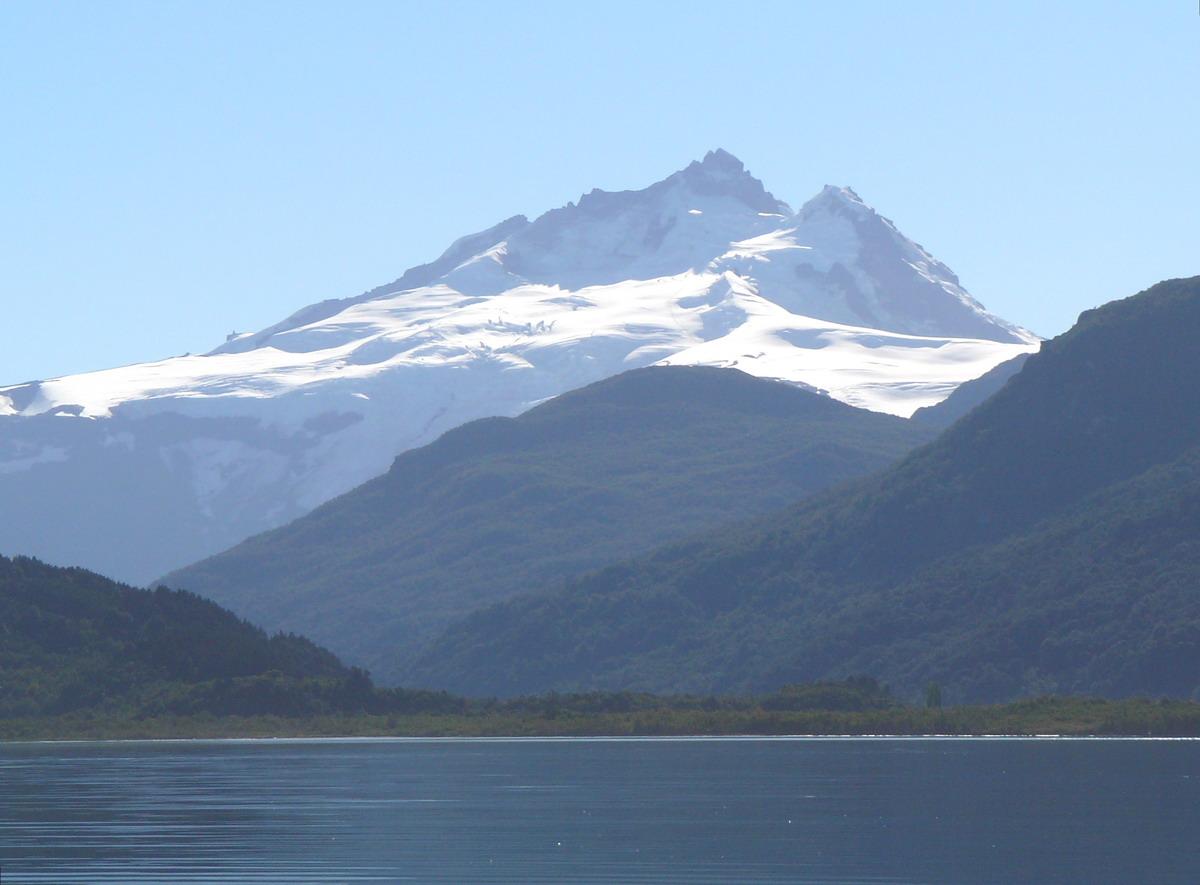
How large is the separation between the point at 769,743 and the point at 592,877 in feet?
309

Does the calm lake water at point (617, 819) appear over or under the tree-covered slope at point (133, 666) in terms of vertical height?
under

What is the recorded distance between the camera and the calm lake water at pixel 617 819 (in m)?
56.0

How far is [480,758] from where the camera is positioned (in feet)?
412

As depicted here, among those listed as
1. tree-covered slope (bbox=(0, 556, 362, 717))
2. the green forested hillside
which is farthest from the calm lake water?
tree-covered slope (bbox=(0, 556, 362, 717))

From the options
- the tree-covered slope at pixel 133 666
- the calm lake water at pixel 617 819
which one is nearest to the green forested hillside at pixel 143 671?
the tree-covered slope at pixel 133 666

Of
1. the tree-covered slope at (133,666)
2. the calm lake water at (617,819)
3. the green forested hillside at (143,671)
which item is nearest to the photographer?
the calm lake water at (617,819)

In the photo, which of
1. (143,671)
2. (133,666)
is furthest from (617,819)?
(133,666)

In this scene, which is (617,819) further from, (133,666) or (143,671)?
(133,666)

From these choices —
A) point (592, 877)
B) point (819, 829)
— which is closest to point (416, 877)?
point (592, 877)

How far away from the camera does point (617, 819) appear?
7194cm

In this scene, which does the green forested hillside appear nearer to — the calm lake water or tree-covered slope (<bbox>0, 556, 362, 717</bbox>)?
tree-covered slope (<bbox>0, 556, 362, 717</bbox>)

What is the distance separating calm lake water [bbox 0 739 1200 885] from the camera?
184 feet

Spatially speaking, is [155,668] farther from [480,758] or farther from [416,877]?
[416,877]

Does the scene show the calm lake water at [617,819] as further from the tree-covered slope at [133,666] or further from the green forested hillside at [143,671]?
the tree-covered slope at [133,666]
